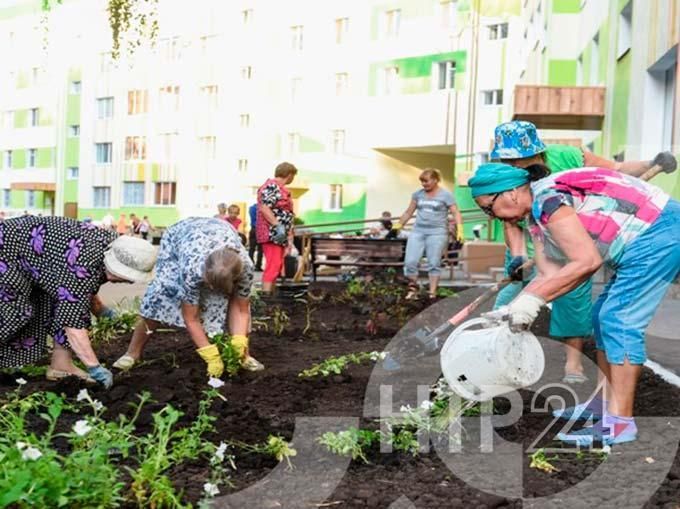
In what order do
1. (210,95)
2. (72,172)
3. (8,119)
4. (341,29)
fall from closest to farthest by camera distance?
(341,29)
(210,95)
(72,172)
(8,119)

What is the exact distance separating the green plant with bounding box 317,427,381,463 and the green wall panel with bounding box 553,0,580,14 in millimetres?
20120

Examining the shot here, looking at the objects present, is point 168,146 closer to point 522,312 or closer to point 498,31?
point 498,31

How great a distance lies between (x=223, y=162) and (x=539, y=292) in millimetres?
41272

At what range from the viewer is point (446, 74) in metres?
35.5

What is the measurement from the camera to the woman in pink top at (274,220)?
10.3m

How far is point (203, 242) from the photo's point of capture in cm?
492

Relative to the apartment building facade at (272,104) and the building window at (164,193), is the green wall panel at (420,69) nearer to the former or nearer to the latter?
the apartment building facade at (272,104)

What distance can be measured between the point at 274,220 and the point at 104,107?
44321 mm

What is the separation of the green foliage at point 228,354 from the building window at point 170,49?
44.0 metres

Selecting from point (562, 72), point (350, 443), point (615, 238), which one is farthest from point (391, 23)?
point (350, 443)

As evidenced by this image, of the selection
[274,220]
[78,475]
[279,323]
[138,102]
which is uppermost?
[138,102]

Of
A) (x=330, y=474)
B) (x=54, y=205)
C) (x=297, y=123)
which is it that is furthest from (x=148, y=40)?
(x=54, y=205)

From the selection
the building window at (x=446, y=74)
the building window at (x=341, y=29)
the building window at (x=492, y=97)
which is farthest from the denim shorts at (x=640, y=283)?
the building window at (x=341, y=29)

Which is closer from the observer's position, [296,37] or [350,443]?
[350,443]
